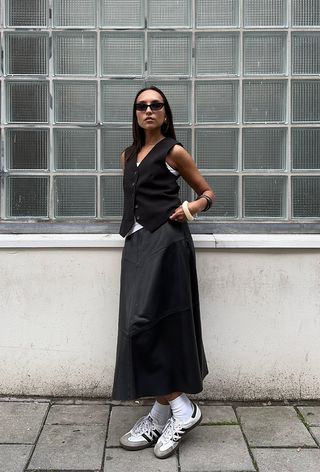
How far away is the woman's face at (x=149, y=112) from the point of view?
3240 millimetres

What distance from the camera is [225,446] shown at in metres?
3.33

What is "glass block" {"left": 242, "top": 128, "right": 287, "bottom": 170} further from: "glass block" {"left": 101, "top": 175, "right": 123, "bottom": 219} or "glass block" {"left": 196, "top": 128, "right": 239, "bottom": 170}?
"glass block" {"left": 101, "top": 175, "right": 123, "bottom": 219}

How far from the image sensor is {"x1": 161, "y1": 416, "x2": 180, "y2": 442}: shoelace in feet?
10.7

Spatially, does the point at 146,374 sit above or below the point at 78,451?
above

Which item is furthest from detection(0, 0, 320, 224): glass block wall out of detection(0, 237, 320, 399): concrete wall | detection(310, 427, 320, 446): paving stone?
detection(310, 427, 320, 446): paving stone

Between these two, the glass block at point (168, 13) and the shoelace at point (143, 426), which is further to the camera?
the glass block at point (168, 13)

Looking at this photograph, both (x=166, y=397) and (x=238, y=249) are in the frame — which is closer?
(x=166, y=397)

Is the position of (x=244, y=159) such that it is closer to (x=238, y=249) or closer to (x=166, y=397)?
(x=238, y=249)

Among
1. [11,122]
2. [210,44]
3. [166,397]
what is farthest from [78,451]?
[210,44]

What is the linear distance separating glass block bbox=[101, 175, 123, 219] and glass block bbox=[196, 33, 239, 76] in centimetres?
88

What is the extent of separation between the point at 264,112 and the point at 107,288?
59.8 inches

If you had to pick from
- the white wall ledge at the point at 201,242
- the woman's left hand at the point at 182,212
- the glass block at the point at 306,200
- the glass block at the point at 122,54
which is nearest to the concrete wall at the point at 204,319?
the white wall ledge at the point at 201,242

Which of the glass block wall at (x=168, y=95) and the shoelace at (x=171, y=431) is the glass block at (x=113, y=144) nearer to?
the glass block wall at (x=168, y=95)

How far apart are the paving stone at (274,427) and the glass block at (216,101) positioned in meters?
1.86
